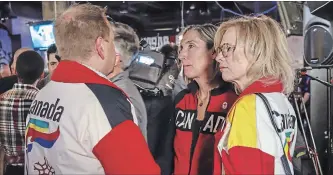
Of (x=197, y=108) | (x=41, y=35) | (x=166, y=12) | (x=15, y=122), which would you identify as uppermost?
(x=166, y=12)

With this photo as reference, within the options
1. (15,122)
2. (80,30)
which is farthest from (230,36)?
(15,122)

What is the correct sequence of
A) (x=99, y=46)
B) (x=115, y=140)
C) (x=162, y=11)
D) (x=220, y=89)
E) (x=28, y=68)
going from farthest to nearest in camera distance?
1. (x=162, y=11)
2. (x=28, y=68)
3. (x=220, y=89)
4. (x=99, y=46)
5. (x=115, y=140)

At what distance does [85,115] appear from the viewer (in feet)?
3.76

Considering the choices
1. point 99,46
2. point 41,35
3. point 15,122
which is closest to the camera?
point 99,46

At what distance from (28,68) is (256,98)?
5.66ft

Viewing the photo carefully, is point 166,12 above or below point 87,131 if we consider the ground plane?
above

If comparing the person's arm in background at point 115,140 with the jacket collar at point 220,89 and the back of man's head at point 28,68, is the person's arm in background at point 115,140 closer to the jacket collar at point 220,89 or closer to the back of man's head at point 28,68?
the jacket collar at point 220,89

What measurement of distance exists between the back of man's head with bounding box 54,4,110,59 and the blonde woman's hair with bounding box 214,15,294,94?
1.49 feet

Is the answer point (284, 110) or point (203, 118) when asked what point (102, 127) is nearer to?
point (284, 110)

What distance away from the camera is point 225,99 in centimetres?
177

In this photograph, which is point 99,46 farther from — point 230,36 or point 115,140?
point 230,36

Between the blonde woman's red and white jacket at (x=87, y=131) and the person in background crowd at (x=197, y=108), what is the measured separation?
22.9 inches

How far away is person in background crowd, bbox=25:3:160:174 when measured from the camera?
3.72 ft

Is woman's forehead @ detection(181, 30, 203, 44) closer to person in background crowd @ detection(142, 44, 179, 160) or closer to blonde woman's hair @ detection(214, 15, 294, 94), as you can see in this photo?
person in background crowd @ detection(142, 44, 179, 160)
